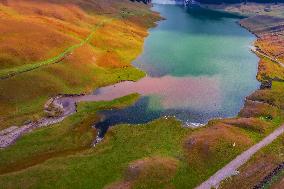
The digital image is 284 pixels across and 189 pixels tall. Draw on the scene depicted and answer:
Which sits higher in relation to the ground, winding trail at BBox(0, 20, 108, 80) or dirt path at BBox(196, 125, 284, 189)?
winding trail at BBox(0, 20, 108, 80)

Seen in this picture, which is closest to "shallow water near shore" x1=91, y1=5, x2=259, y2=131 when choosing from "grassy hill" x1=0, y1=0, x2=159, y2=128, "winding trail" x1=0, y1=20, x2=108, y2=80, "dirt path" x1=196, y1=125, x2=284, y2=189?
"grassy hill" x1=0, y1=0, x2=159, y2=128

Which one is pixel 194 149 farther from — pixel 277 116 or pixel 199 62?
pixel 199 62

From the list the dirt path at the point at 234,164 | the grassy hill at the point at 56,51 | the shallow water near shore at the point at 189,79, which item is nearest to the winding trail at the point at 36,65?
the grassy hill at the point at 56,51

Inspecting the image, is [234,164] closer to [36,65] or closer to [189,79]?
[189,79]

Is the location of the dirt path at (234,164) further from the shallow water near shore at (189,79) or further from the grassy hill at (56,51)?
the grassy hill at (56,51)

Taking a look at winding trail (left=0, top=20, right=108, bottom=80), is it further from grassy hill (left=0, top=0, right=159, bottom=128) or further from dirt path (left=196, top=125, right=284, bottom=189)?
dirt path (left=196, top=125, right=284, bottom=189)
